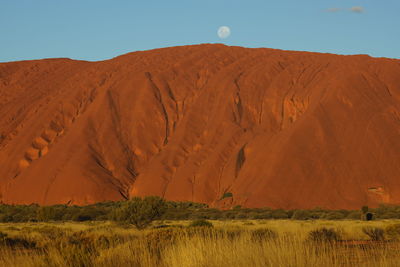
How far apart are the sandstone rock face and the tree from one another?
2519 centimetres

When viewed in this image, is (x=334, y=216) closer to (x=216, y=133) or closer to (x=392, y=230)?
(x=392, y=230)

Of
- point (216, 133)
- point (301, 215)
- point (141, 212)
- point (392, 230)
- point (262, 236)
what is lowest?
point (301, 215)

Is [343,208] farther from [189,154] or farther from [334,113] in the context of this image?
[189,154]

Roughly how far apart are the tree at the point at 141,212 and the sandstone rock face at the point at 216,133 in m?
25.2

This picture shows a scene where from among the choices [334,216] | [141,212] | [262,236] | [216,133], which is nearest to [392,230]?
[262,236]

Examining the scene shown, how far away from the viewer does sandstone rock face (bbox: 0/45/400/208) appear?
196ft

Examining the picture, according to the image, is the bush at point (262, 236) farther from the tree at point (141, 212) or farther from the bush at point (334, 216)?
the bush at point (334, 216)

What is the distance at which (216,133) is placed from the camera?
227ft

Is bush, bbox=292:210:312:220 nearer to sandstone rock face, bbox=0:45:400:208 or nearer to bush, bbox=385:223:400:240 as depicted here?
sandstone rock face, bbox=0:45:400:208

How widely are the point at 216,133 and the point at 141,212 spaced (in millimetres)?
37891

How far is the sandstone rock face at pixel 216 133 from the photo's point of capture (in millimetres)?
59750

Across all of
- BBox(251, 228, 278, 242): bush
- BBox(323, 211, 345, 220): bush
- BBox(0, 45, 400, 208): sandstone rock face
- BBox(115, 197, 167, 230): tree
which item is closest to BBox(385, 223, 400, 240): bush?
BBox(251, 228, 278, 242): bush

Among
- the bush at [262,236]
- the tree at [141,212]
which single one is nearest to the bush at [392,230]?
the bush at [262,236]

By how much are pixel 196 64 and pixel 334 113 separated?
95.3ft
